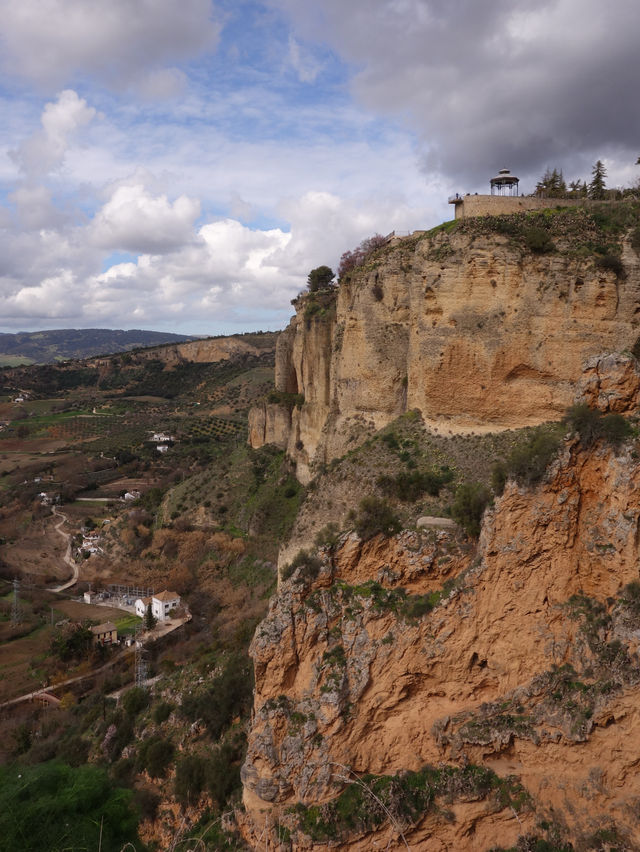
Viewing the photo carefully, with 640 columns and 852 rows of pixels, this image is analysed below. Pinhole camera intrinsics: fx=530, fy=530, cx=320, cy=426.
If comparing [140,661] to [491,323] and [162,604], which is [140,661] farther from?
[491,323]

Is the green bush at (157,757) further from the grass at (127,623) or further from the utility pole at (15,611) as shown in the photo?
the utility pole at (15,611)

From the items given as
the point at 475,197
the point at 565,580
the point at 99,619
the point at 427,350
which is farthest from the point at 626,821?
the point at 99,619

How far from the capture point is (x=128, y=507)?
1762 inches

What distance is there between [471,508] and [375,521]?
2.28m

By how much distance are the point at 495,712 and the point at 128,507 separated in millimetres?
39258

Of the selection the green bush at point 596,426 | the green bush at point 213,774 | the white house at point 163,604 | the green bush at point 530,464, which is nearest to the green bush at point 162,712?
the green bush at point 213,774

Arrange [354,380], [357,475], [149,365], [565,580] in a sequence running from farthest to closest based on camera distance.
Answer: [149,365] → [354,380] → [357,475] → [565,580]

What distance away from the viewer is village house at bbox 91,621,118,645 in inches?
1144

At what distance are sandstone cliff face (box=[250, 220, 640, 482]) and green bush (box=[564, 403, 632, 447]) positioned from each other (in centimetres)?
320

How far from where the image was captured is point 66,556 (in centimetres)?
4100

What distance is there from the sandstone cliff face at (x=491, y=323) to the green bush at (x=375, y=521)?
4.10 m

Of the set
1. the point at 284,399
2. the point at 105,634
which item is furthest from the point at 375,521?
the point at 105,634

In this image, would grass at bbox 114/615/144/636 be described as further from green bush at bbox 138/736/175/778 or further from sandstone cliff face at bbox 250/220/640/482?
sandstone cliff face at bbox 250/220/640/482

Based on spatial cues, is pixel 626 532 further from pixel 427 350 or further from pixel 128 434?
pixel 128 434
